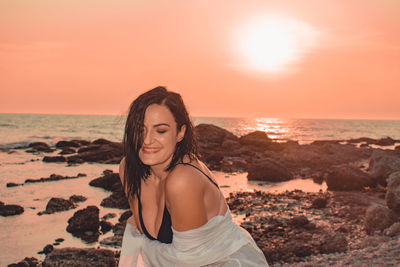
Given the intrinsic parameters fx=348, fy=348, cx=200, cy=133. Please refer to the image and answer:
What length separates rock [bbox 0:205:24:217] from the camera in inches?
400

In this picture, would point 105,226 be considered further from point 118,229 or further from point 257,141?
point 257,141

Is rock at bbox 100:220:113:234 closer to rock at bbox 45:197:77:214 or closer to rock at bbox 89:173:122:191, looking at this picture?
rock at bbox 45:197:77:214

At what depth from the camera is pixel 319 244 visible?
748 cm

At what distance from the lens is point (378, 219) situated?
8.20 m

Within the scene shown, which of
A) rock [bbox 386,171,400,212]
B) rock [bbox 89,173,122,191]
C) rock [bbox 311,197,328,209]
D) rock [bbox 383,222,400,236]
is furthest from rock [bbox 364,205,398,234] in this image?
rock [bbox 89,173,122,191]

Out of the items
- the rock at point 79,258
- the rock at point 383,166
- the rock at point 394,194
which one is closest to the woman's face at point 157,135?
the rock at point 79,258

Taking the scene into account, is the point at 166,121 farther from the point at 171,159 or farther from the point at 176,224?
the point at 176,224

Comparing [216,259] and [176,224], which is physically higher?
[176,224]

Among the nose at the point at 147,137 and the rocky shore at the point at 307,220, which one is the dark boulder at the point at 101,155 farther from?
the nose at the point at 147,137

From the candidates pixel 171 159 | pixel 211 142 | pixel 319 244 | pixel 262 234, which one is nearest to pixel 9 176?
pixel 262 234

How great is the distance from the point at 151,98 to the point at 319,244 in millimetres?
6008

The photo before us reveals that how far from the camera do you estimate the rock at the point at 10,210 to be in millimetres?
10156

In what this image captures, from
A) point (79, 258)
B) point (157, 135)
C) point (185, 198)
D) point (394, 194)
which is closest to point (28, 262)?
point (79, 258)

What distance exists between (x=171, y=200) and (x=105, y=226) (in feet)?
22.5
